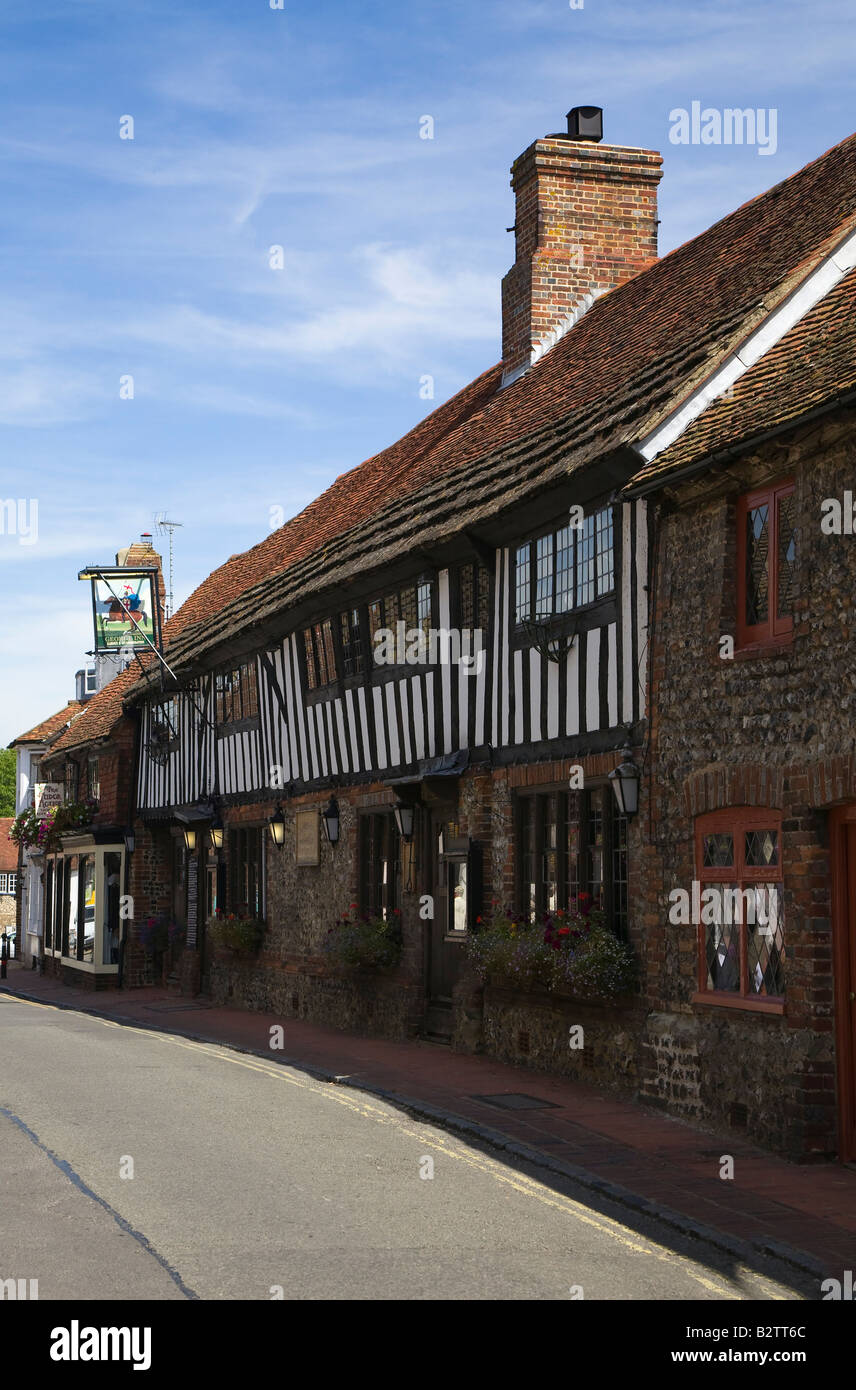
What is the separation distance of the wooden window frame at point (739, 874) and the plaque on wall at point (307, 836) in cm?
937

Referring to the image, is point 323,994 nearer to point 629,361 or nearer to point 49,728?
point 629,361

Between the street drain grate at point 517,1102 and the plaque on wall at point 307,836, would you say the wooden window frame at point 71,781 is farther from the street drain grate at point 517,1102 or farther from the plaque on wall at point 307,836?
the street drain grate at point 517,1102

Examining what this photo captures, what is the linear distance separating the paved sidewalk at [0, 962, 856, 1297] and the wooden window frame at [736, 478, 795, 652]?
350cm

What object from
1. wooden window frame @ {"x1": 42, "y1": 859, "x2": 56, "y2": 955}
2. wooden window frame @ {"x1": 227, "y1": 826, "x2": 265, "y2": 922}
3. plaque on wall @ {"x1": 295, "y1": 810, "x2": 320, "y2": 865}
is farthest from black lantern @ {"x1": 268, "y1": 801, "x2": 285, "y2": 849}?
wooden window frame @ {"x1": 42, "y1": 859, "x2": 56, "y2": 955}

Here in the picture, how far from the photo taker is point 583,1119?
11.3 metres

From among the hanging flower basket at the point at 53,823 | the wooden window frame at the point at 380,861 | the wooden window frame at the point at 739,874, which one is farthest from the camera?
the hanging flower basket at the point at 53,823

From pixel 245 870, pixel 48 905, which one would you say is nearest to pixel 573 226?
pixel 245 870

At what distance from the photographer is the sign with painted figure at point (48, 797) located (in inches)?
1455

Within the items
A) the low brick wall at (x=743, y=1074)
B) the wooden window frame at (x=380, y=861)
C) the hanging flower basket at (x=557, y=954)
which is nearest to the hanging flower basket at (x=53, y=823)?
the wooden window frame at (x=380, y=861)

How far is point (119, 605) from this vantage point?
2898cm

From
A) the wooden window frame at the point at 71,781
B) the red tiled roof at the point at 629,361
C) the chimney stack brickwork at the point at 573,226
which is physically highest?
the chimney stack brickwork at the point at 573,226

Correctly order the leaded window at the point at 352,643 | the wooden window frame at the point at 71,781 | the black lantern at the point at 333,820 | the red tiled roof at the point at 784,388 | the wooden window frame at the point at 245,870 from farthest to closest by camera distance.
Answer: the wooden window frame at the point at 71,781 → the wooden window frame at the point at 245,870 → the black lantern at the point at 333,820 → the leaded window at the point at 352,643 → the red tiled roof at the point at 784,388
